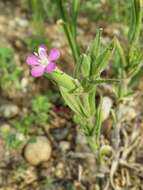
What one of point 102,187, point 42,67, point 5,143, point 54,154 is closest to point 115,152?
point 102,187

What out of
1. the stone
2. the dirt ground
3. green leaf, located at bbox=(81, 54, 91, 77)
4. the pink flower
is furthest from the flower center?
the stone

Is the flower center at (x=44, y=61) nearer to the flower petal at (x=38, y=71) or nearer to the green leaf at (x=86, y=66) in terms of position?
the flower petal at (x=38, y=71)

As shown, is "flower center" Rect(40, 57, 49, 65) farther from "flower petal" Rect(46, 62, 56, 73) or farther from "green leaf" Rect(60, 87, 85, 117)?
"green leaf" Rect(60, 87, 85, 117)

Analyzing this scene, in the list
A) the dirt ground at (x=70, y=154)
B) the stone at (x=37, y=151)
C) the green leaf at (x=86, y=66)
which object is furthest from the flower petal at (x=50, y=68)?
the stone at (x=37, y=151)

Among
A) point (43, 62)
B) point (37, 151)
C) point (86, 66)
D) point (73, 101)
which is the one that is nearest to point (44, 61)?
point (43, 62)

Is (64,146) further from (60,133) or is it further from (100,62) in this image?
(100,62)
